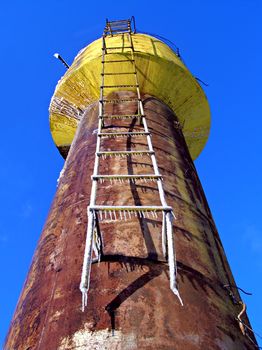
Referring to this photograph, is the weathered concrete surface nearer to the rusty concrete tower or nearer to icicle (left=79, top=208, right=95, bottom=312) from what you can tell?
the rusty concrete tower

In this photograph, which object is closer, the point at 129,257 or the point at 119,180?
the point at 129,257

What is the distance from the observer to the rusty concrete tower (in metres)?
3.64

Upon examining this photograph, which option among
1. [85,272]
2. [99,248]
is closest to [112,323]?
[85,272]

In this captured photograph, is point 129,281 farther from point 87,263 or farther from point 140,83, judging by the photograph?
point 140,83

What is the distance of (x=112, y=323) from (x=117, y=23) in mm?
8887

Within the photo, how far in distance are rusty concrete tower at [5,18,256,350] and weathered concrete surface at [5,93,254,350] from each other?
11 mm

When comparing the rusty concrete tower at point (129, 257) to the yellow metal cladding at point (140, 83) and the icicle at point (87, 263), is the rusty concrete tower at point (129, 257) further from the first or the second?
the yellow metal cladding at point (140, 83)

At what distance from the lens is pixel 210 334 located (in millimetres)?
3777

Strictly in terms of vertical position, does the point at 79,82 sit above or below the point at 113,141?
above

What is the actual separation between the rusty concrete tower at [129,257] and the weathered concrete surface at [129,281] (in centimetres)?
1

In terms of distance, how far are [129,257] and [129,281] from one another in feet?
1.10

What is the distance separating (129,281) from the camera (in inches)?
157

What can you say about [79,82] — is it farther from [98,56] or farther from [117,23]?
[117,23]

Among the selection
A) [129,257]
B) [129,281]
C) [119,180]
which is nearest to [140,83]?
[119,180]
